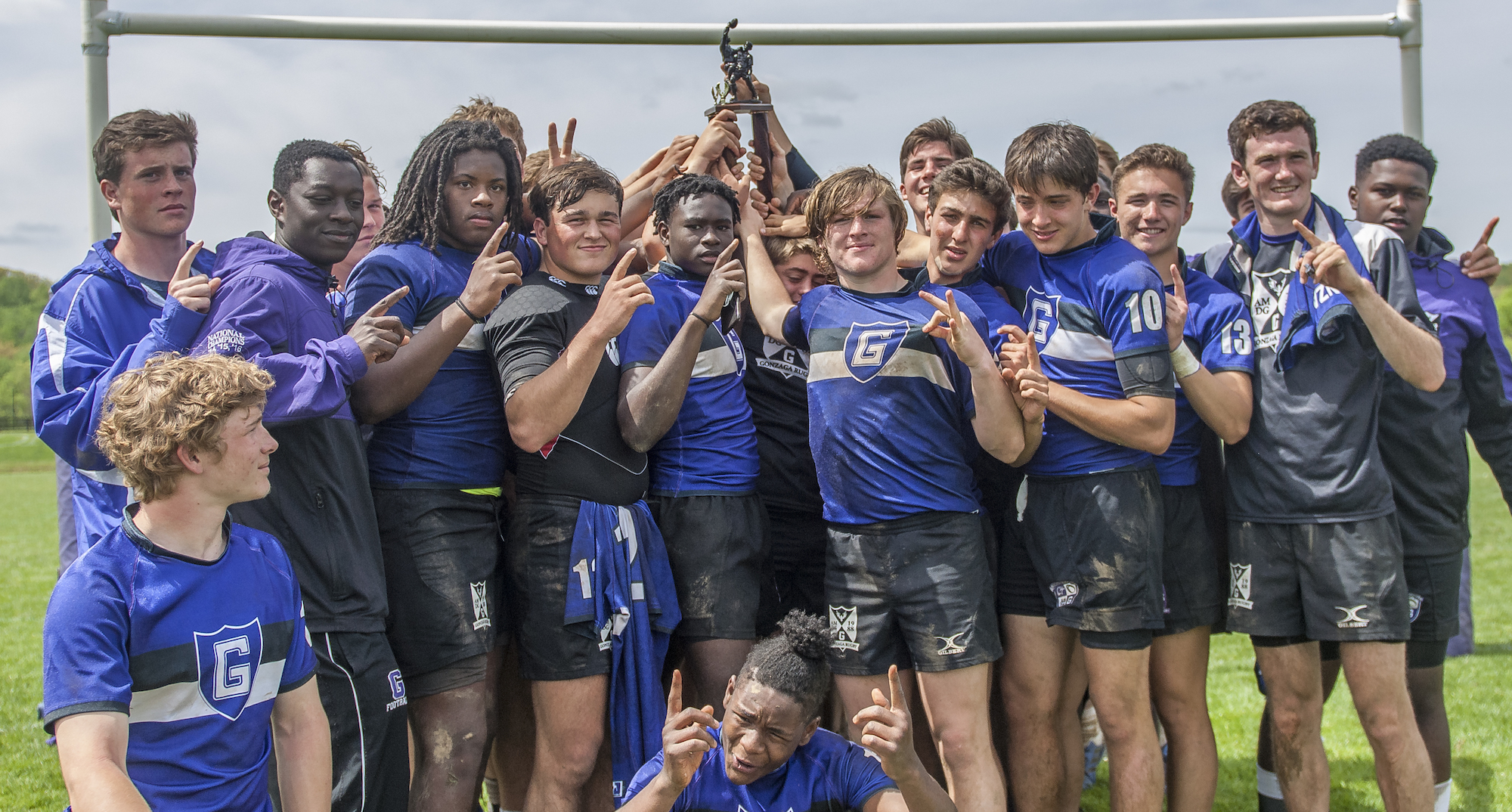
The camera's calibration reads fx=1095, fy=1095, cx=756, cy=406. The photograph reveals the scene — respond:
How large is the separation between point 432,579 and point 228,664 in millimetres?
972

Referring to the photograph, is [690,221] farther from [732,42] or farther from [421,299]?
[732,42]

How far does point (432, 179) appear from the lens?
12.9ft

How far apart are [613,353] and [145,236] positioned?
62.9 inches

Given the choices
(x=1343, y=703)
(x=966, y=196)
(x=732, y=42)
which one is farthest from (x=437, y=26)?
(x=1343, y=703)

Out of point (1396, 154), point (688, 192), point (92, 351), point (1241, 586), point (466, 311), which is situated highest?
point (1396, 154)

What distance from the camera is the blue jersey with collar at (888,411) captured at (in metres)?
3.86

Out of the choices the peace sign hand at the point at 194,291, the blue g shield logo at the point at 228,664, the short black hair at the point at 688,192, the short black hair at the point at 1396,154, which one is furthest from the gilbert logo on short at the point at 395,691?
the short black hair at the point at 1396,154

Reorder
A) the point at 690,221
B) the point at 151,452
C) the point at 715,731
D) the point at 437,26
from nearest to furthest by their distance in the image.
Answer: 1. the point at 151,452
2. the point at 715,731
3. the point at 690,221
4. the point at 437,26

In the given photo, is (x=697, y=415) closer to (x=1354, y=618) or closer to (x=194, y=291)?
(x=194, y=291)

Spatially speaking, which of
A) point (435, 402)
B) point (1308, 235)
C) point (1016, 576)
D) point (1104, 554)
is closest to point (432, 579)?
point (435, 402)

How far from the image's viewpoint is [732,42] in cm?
647

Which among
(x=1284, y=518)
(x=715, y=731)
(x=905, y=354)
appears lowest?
(x=715, y=731)

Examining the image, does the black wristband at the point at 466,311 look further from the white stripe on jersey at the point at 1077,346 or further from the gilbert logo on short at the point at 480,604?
the white stripe on jersey at the point at 1077,346

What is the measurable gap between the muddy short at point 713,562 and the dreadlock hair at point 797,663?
255 millimetres
